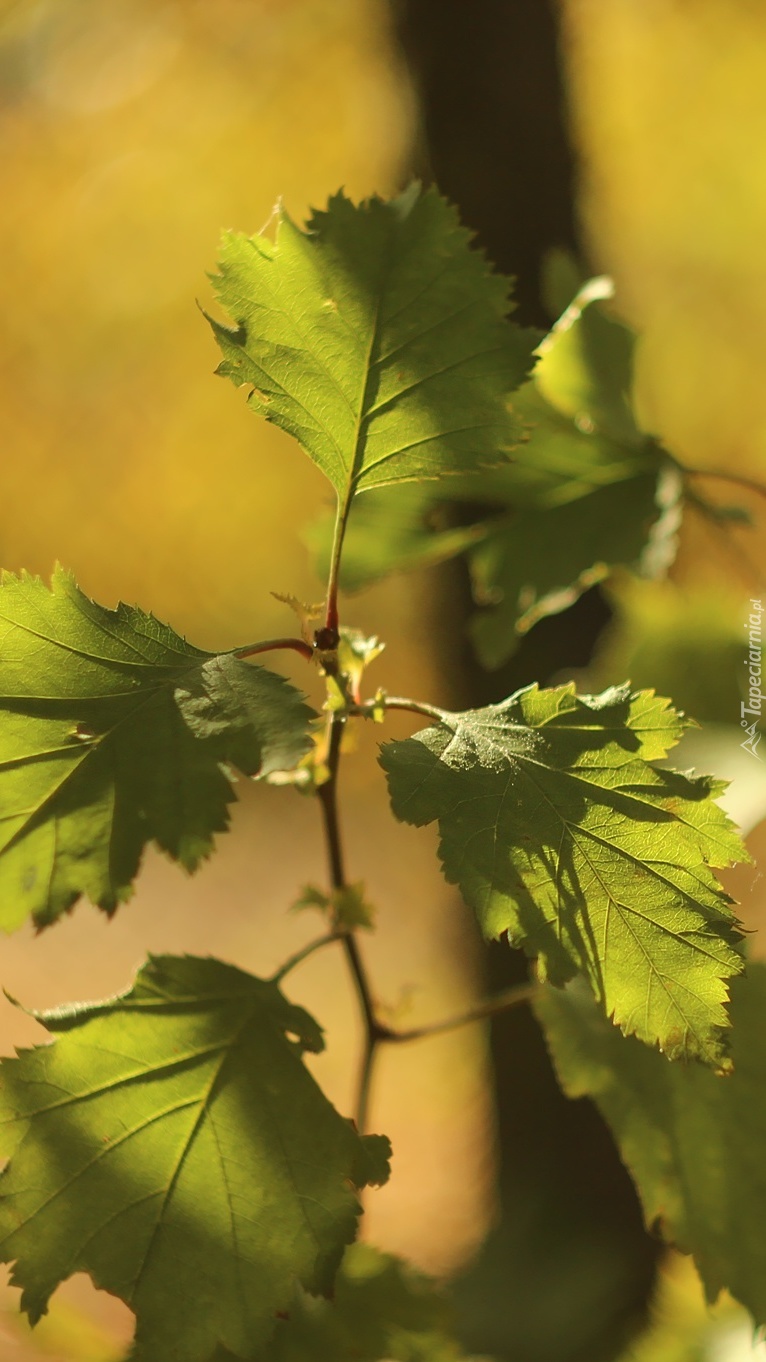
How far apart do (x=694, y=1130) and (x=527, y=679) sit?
2.20 feet

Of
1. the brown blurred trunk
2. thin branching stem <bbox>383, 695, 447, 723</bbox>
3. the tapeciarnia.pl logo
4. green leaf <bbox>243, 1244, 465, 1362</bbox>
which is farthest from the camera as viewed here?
the brown blurred trunk

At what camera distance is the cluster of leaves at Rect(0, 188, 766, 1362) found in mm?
455

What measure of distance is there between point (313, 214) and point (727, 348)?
2809 millimetres

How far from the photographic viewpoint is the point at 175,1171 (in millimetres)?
522

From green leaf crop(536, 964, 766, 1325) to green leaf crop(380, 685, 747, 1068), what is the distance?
0.79 feet

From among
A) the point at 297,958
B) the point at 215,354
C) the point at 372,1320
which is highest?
the point at 215,354

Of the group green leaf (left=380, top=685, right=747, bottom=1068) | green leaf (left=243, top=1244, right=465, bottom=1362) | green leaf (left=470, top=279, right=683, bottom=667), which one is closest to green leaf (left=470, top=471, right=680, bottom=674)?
green leaf (left=470, top=279, right=683, bottom=667)

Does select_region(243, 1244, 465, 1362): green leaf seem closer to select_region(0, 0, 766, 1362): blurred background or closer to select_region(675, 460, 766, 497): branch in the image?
select_region(675, 460, 766, 497): branch

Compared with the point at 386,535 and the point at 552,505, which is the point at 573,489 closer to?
the point at 552,505

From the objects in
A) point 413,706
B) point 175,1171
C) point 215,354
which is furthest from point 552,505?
point 215,354

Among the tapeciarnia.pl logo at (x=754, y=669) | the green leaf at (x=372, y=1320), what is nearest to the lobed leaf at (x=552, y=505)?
the tapeciarnia.pl logo at (x=754, y=669)

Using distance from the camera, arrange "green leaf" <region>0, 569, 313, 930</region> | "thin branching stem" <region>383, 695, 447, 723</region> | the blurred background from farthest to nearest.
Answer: the blurred background
"thin branching stem" <region>383, 695, 447, 723</region>
"green leaf" <region>0, 569, 313, 930</region>

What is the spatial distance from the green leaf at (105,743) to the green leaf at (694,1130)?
37cm

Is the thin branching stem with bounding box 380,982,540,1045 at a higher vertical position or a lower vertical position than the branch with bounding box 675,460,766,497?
lower
